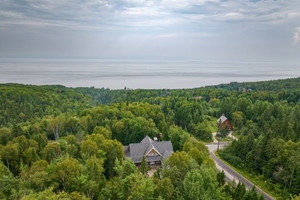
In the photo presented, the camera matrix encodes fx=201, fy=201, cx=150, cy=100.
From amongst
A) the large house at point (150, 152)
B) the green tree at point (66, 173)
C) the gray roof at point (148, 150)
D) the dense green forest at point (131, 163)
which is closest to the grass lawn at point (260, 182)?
the dense green forest at point (131, 163)

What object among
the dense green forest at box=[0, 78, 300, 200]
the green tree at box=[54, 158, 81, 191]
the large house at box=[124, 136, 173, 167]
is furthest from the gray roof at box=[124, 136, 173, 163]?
the green tree at box=[54, 158, 81, 191]

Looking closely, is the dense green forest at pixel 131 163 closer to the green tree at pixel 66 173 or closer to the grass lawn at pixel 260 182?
the green tree at pixel 66 173

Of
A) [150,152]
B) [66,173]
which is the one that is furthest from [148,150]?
[66,173]

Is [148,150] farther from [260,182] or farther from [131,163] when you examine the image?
[260,182]

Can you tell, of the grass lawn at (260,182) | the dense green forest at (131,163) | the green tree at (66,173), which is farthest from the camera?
the grass lawn at (260,182)

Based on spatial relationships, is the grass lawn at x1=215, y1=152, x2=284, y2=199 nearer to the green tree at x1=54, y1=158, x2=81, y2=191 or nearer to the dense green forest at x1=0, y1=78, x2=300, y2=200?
the dense green forest at x1=0, y1=78, x2=300, y2=200

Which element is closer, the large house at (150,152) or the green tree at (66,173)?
the green tree at (66,173)

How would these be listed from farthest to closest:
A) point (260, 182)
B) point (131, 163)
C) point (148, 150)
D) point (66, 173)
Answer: point (148, 150) < point (260, 182) < point (131, 163) < point (66, 173)

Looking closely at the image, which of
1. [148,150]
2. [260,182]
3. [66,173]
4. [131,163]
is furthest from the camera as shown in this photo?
[148,150]

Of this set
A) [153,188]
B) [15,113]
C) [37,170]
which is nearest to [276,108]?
[153,188]
